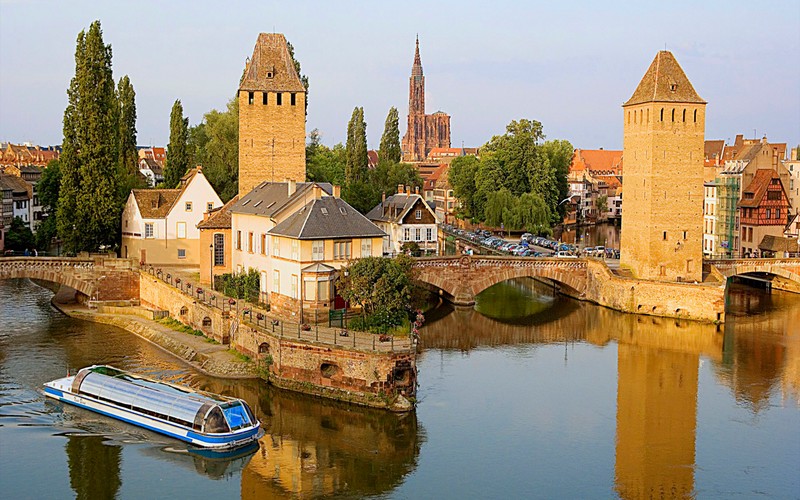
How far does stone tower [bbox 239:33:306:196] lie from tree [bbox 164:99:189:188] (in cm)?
1743

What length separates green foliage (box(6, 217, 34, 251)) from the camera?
73500 millimetres

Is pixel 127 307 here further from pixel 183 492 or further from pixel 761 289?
pixel 761 289

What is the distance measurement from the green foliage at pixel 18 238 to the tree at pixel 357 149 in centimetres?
2656

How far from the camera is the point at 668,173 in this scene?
56.4 meters

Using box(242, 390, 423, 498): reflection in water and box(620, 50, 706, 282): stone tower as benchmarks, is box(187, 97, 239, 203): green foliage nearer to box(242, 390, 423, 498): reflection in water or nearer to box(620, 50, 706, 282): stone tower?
box(620, 50, 706, 282): stone tower

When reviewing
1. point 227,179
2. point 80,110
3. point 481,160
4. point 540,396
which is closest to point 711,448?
point 540,396

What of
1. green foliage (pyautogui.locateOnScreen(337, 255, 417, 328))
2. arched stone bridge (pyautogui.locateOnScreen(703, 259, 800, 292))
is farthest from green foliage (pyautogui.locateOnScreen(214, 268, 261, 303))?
arched stone bridge (pyautogui.locateOnScreen(703, 259, 800, 292))

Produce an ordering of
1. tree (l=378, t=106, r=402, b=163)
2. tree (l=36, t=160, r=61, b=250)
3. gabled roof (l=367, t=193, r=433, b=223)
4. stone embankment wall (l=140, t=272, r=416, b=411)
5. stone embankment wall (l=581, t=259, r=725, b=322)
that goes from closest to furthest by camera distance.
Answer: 1. stone embankment wall (l=140, t=272, r=416, b=411)
2. stone embankment wall (l=581, t=259, r=725, b=322)
3. gabled roof (l=367, t=193, r=433, b=223)
4. tree (l=36, t=160, r=61, b=250)
5. tree (l=378, t=106, r=402, b=163)

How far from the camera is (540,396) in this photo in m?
37.8

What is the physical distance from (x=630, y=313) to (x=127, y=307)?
93.2 feet

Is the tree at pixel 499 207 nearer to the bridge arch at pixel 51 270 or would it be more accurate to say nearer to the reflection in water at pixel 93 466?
the bridge arch at pixel 51 270

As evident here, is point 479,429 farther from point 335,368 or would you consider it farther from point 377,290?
point 377,290

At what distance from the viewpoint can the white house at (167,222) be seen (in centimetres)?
5894

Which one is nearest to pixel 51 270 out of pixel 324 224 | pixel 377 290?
pixel 324 224
